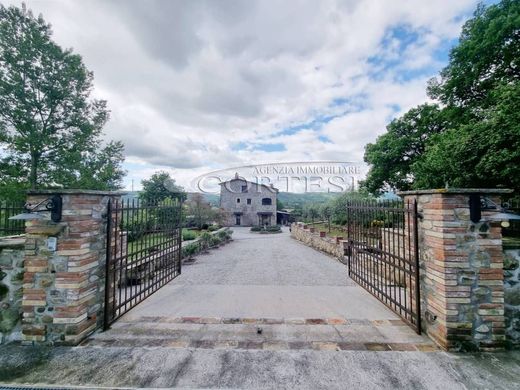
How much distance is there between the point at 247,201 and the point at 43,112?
22440mm

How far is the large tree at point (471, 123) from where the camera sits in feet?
19.9

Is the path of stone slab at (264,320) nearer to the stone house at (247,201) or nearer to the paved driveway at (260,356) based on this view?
the paved driveway at (260,356)

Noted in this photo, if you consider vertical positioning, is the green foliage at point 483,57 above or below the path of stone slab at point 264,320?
above

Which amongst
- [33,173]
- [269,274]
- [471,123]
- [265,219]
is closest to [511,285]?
[269,274]

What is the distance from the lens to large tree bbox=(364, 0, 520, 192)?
19.9 ft

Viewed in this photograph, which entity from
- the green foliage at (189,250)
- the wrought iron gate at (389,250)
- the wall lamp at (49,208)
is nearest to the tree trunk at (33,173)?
the green foliage at (189,250)

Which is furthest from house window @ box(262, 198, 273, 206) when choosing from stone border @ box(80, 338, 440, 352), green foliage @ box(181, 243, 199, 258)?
stone border @ box(80, 338, 440, 352)

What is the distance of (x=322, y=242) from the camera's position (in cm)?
1068

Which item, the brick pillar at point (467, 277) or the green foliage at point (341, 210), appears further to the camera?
the green foliage at point (341, 210)

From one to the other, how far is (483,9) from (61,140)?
21.5 metres

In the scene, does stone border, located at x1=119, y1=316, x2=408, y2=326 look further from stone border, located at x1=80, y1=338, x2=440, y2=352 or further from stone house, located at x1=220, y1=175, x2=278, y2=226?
stone house, located at x1=220, y1=175, x2=278, y2=226

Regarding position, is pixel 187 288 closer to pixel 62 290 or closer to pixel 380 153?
pixel 62 290

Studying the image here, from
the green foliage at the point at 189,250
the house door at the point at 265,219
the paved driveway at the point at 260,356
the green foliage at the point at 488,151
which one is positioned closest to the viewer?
the paved driveway at the point at 260,356

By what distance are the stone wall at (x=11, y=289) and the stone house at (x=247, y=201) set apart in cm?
2835
